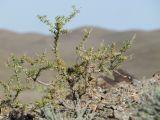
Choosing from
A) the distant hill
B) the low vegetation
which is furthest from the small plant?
the distant hill

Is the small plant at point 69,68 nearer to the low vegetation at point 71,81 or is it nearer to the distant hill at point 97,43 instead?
the low vegetation at point 71,81

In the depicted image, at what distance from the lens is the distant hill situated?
179 ft

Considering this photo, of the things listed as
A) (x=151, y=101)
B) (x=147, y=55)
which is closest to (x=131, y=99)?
(x=151, y=101)

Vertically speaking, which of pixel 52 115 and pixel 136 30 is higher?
pixel 136 30

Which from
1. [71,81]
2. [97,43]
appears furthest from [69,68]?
[97,43]

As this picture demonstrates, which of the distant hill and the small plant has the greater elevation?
the distant hill

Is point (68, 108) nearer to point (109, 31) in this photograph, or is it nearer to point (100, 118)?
point (100, 118)

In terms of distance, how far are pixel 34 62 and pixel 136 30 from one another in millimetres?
66794

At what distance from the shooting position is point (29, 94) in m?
25.5

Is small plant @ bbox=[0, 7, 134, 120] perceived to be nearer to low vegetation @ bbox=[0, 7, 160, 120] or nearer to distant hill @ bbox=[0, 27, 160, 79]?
low vegetation @ bbox=[0, 7, 160, 120]

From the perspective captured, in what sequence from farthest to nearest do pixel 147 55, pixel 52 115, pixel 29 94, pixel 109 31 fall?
pixel 109 31
pixel 147 55
pixel 29 94
pixel 52 115

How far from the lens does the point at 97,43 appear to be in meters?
70.6

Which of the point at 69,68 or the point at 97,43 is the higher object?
the point at 97,43

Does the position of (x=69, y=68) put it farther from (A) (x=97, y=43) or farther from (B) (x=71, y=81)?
(A) (x=97, y=43)
